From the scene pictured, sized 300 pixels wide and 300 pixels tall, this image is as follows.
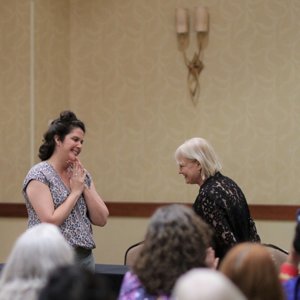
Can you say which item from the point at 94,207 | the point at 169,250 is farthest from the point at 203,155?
the point at 169,250

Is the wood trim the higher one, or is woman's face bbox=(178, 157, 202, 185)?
woman's face bbox=(178, 157, 202, 185)

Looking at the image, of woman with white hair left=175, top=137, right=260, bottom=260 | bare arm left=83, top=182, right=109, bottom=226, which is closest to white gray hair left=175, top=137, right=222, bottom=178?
woman with white hair left=175, top=137, right=260, bottom=260

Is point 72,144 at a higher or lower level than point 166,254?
higher

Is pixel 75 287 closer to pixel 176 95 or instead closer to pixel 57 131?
pixel 57 131

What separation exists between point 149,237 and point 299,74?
131 inches

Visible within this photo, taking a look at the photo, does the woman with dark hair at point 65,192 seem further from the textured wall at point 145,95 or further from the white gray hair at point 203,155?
the textured wall at point 145,95

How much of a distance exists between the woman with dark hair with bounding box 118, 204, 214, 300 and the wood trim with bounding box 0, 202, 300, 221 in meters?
3.01

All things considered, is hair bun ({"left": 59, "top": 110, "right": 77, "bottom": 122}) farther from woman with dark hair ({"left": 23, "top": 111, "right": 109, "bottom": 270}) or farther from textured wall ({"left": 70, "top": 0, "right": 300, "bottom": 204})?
textured wall ({"left": 70, "top": 0, "right": 300, "bottom": 204})

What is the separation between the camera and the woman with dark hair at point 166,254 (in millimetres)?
2344

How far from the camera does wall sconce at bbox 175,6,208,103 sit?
553 cm

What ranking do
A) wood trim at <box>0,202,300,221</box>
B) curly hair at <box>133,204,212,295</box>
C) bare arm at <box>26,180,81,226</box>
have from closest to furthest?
1. curly hair at <box>133,204,212,295</box>
2. bare arm at <box>26,180,81,226</box>
3. wood trim at <box>0,202,300,221</box>

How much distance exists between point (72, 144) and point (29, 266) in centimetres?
159

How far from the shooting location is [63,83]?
5914 mm

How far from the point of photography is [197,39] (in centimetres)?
561
